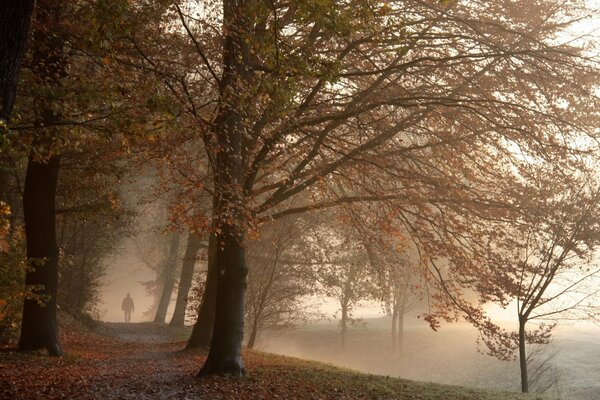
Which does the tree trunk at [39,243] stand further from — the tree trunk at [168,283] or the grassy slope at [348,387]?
the tree trunk at [168,283]

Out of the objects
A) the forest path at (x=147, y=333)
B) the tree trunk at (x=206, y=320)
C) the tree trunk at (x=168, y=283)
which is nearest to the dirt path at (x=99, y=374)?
the tree trunk at (x=206, y=320)

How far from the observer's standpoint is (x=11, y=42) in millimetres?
5102

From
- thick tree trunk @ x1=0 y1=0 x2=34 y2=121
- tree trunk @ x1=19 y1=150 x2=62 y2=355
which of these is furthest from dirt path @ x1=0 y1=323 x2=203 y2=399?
thick tree trunk @ x1=0 y1=0 x2=34 y2=121

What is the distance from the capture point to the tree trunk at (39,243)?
11711 mm

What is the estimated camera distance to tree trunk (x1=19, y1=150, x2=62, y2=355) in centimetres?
1171

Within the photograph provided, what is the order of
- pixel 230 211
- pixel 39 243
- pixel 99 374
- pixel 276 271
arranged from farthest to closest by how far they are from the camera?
1. pixel 276 271
2. pixel 39 243
3. pixel 99 374
4. pixel 230 211

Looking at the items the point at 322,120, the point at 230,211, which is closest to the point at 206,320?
the point at 230,211

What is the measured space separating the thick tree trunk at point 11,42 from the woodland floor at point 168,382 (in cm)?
461

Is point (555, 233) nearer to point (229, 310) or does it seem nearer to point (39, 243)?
point (229, 310)

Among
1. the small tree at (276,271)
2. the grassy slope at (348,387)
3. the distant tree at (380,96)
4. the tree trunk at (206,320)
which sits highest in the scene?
the distant tree at (380,96)

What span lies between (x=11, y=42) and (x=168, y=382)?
262 inches

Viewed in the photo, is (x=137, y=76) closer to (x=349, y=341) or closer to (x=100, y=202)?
(x=100, y=202)

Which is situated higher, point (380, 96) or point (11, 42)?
point (380, 96)

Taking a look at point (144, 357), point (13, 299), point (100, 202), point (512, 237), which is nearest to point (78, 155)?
point (100, 202)
